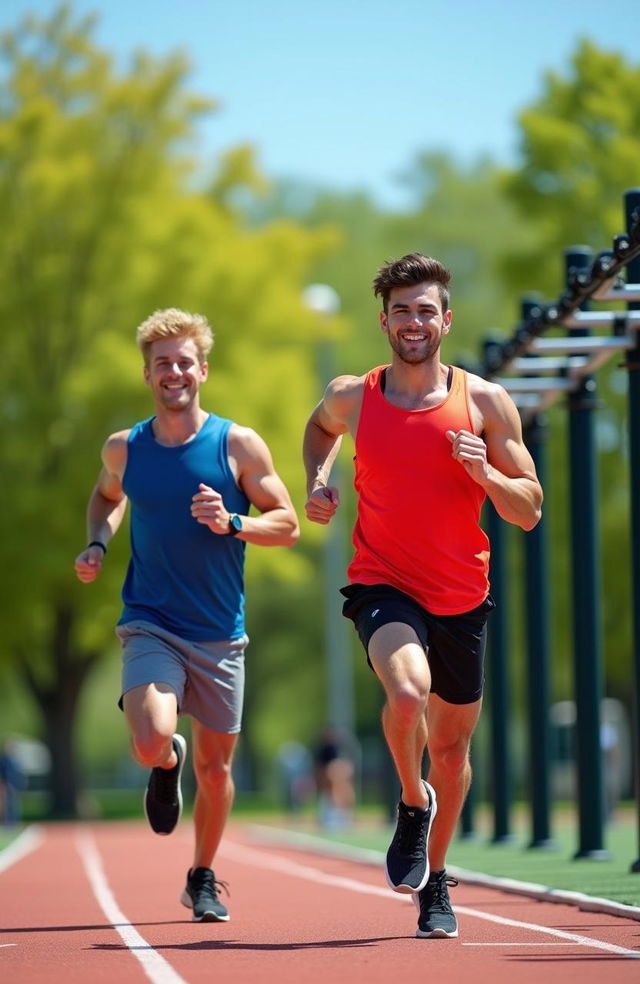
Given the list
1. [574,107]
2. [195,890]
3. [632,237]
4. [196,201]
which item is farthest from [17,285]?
[195,890]

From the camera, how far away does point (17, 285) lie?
36.2m

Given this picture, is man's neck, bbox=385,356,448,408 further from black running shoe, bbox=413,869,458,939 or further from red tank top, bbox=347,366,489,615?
black running shoe, bbox=413,869,458,939

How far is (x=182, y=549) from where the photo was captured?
965cm

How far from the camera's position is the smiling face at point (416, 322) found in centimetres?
868

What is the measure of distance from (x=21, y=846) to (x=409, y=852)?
688 inches

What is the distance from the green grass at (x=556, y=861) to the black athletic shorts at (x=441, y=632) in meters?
2.27

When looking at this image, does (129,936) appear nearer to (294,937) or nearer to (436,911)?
(294,937)

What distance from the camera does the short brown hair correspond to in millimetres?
8723

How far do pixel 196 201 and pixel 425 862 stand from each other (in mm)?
30085

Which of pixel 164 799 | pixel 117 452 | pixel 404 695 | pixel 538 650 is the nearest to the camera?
pixel 404 695

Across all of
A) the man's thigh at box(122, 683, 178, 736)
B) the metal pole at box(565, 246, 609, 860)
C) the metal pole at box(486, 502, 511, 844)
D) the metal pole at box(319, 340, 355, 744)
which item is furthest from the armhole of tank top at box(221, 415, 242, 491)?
the metal pole at box(319, 340, 355, 744)

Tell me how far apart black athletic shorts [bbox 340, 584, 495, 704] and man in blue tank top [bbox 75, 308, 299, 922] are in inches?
38.9

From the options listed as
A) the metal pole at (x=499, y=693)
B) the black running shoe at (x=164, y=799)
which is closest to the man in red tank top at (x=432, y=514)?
the black running shoe at (x=164, y=799)

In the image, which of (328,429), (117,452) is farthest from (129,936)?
(328,429)
